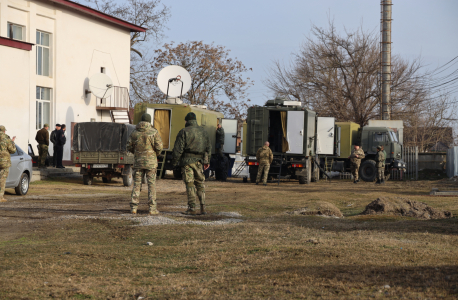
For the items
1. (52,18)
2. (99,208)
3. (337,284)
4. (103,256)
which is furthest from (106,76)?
(337,284)

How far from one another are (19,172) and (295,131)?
35.2 feet

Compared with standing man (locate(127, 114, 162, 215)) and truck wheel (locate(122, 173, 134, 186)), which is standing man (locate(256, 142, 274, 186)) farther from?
standing man (locate(127, 114, 162, 215))

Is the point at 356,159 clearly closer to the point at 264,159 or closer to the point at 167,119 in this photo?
the point at 264,159

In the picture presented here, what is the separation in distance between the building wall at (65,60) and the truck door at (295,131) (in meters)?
9.82

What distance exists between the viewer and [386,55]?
35781 millimetres

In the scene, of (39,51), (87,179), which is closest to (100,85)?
(39,51)

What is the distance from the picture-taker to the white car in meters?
13.8

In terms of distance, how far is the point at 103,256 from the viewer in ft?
20.9

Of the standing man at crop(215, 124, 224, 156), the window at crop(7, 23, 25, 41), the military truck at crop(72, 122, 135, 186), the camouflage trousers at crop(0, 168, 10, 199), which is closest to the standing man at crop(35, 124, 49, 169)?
the military truck at crop(72, 122, 135, 186)

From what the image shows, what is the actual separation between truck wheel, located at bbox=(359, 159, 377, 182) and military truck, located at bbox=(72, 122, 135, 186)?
12.5m

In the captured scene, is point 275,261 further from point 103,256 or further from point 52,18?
point 52,18

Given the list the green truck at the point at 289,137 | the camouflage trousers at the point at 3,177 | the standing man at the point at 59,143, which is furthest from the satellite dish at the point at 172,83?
the camouflage trousers at the point at 3,177

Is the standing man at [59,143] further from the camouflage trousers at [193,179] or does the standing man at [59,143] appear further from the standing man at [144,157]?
the camouflage trousers at [193,179]

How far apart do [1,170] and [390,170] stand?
19.9m
